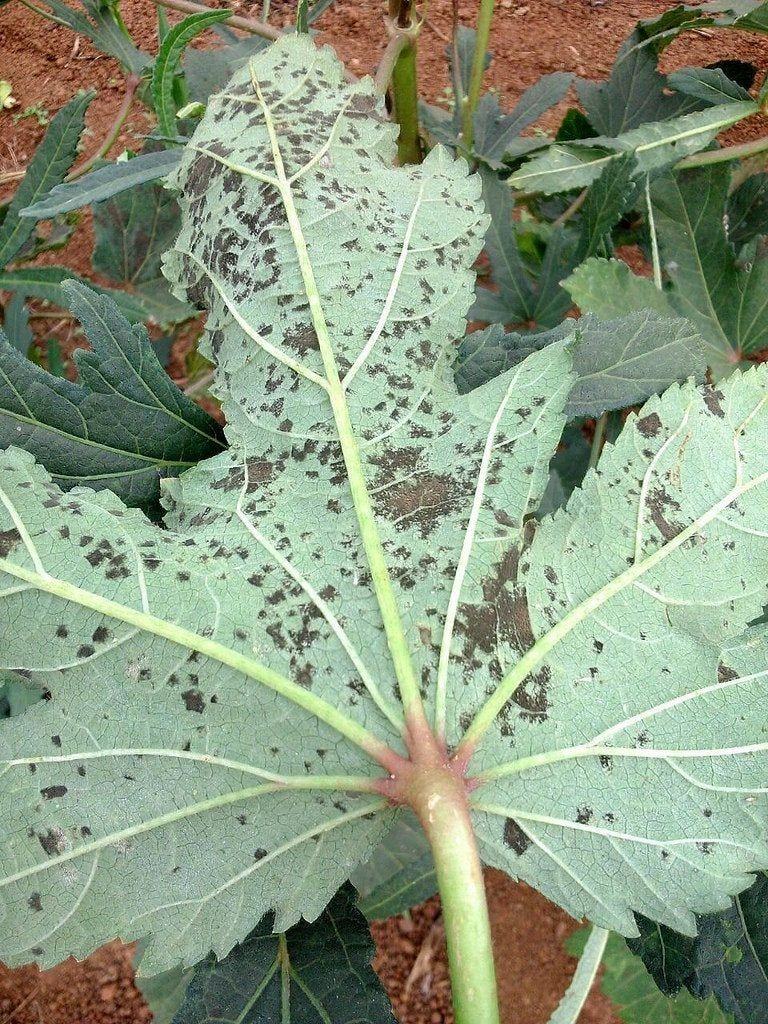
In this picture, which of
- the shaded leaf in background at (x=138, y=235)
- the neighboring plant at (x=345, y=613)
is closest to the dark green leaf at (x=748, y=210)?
the neighboring plant at (x=345, y=613)

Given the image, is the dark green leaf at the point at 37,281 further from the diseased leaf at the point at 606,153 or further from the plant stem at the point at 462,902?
the plant stem at the point at 462,902

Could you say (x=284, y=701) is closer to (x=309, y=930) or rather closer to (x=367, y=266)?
(x=309, y=930)

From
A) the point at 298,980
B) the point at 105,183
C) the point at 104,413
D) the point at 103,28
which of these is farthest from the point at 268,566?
the point at 103,28

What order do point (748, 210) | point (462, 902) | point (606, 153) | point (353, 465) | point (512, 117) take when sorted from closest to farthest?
point (462, 902)
point (353, 465)
point (606, 153)
point (748, 210)
point (512, 117)

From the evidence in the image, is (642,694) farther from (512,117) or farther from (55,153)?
(512,117)

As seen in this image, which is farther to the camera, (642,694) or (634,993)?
(634,993)

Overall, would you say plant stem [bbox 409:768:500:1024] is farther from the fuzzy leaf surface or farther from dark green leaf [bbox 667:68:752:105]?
dark green leaf [bbox 667:68:752:105]
